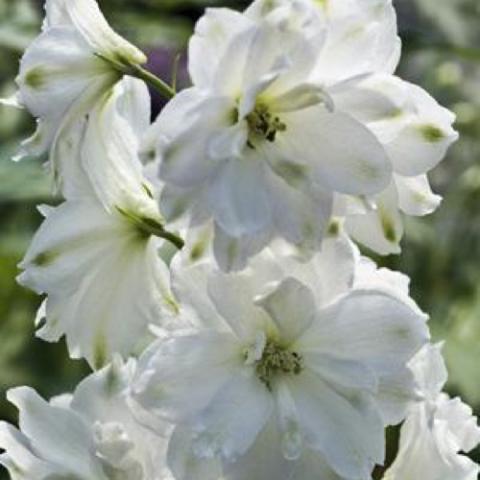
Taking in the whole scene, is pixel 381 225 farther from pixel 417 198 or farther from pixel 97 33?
pixel 97 33

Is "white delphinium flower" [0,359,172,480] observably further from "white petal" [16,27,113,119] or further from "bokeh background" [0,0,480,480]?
→ "bokeh background" [0,0,480,480]

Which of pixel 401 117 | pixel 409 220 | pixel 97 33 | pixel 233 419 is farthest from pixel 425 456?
pixel 409 220

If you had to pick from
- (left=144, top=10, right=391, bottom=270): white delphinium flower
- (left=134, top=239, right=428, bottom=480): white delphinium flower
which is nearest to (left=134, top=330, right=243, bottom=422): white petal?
(left=134, top=239, right=428, bottom=480): white delphinium flower

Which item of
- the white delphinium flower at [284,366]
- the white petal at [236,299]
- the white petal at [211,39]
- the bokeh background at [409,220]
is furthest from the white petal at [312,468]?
the bokeh background at [409,220]

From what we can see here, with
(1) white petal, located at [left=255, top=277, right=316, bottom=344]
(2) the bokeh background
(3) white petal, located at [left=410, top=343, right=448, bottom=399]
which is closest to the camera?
(1) white petal, located at [left=255, top=277, right=316, bottom=344]

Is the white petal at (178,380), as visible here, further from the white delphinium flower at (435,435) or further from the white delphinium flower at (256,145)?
the white delphinium flower at (435,435)

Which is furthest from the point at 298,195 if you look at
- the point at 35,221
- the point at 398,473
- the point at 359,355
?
the point at 35,221
